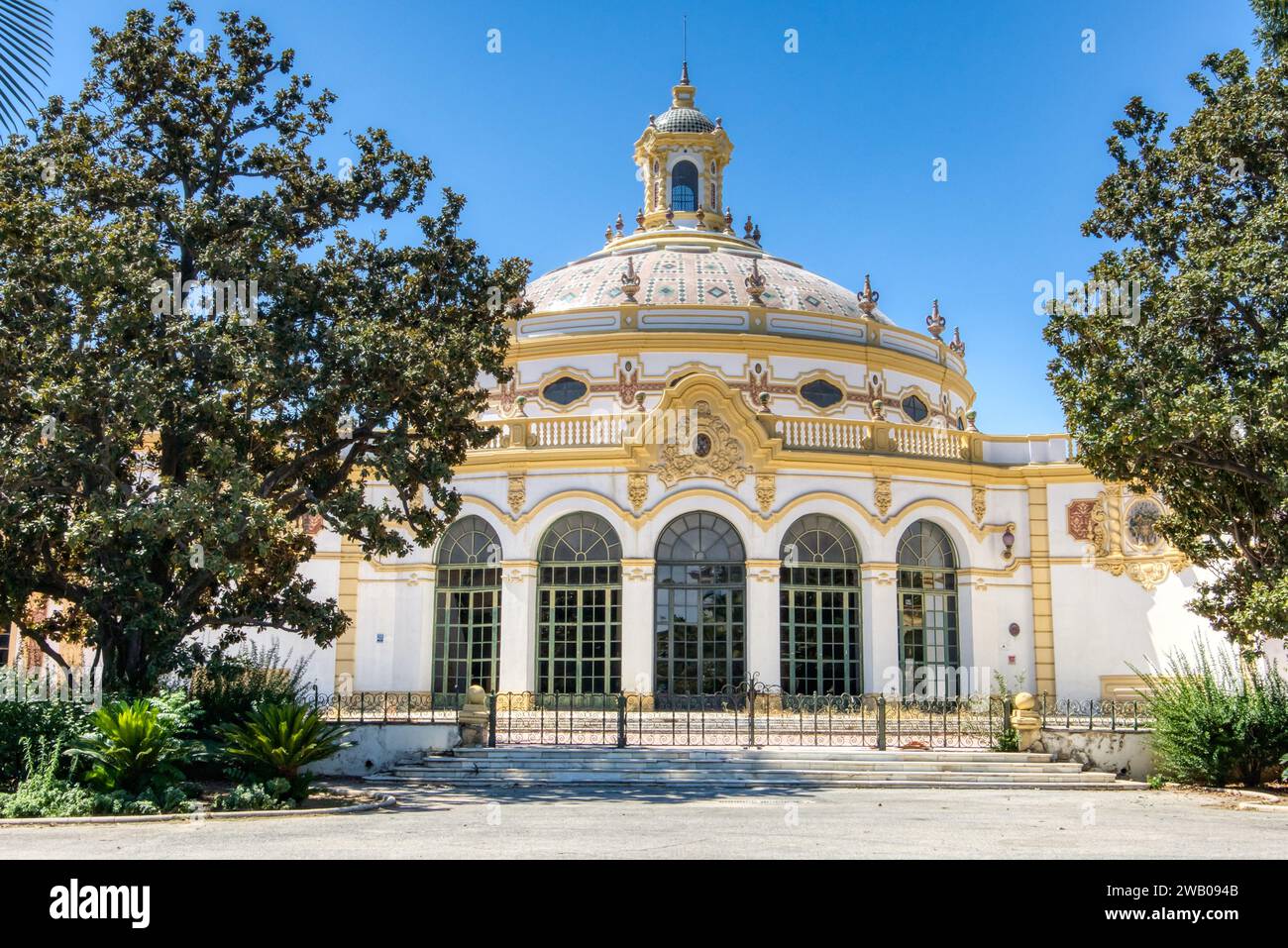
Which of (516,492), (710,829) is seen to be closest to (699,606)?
(516,492)

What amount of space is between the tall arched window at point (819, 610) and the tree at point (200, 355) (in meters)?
12.3

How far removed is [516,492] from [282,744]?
15686 millimetres

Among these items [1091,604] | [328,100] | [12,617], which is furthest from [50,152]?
[1091,604]

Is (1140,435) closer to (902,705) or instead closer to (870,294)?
(902,705)

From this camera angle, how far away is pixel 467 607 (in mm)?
→ 32469

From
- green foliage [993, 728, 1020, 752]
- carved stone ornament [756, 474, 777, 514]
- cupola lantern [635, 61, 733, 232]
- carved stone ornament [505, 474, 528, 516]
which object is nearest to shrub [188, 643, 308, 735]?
carved stone ornament [505, 474, 528, 516]

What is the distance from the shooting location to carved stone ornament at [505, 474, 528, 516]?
1257 inches

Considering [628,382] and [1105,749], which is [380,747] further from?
[628,382]

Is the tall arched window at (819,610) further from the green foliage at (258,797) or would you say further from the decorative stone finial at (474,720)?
the green foliage at (258,797)

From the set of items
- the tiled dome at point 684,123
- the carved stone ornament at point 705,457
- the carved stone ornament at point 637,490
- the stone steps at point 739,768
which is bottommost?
the stone steps at point 739,768

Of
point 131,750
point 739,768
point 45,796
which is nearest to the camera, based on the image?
point 45,796

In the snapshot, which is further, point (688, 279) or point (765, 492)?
point (688, 279)

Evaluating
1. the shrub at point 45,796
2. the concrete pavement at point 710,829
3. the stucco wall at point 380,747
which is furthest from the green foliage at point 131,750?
the stucco wall at point 380,747

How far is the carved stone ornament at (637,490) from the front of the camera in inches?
1232
